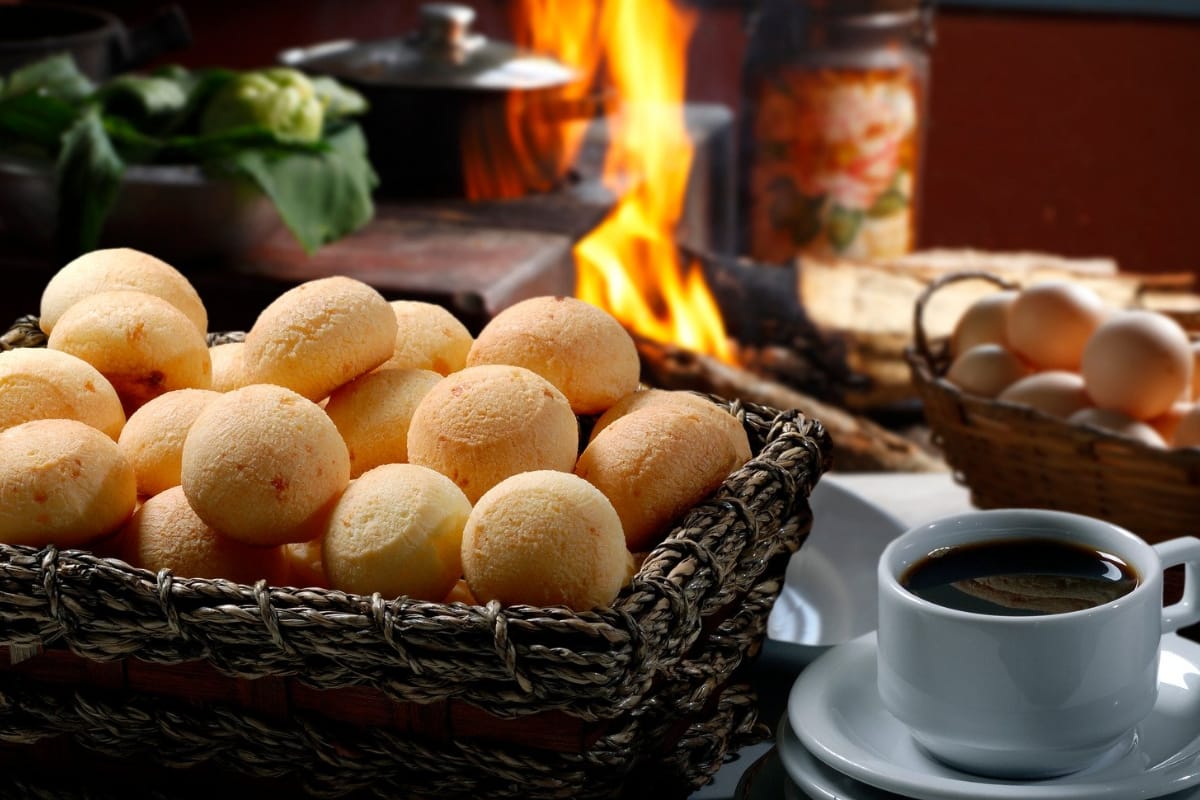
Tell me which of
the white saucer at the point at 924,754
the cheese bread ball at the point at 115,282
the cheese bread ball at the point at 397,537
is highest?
the cheese bread ball at the point at 115,282

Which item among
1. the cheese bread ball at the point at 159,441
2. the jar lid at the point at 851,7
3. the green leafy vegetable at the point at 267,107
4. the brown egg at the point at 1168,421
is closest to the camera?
the cheese bread ball at the point at 159,441

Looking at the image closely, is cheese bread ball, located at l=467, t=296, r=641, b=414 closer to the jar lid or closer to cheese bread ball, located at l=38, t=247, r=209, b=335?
cheese bread ball, located at l=38, t=247, r=209, b=335

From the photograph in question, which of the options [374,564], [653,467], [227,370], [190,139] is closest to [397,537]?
[374,564]

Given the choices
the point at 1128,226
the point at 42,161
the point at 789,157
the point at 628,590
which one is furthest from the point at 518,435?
the point at 1128,226

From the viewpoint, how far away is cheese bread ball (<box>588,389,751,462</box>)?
2.17 ft

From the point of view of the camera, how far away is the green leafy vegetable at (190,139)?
143 cm

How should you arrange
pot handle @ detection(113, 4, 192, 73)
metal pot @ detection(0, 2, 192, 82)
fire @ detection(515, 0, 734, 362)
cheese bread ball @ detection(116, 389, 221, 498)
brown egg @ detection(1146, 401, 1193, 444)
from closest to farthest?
cheese bread ball @ detection(116, 389, 221, 498) < brown egg @ detection(1146, 401, 1193, 444) < metal pot @ detection(0, 2, 192, 82) < pot handle @ detection(113, 4, 192, 73) < fire @ detection(515, 0, 734, 362)

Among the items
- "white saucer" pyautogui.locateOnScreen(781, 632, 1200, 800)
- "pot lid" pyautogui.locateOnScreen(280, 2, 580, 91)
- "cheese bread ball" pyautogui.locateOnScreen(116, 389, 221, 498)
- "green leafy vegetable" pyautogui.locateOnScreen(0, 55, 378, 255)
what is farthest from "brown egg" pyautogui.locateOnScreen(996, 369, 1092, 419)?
"pot lid" pyautogui.locateOnScreen(280, 2, 580, 91)

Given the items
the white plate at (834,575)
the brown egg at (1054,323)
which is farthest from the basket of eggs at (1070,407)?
the white plate at (834,575)

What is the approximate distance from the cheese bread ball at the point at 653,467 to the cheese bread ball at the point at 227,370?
20cm

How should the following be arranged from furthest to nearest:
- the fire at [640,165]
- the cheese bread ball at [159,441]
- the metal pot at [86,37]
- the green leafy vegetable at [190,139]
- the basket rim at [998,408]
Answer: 1. the fire at [640,165]
2. the metal pot at [86,37]
3. the green leafy vegetable at [190,139]
4. the basket rim at [998,408]
5. the cheese bread ball at [159,441]

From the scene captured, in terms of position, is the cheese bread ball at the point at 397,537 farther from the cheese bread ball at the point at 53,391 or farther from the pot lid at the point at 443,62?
the pot lid at the point at 443,62

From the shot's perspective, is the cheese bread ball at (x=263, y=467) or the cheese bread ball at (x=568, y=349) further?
the cheese bread ball at (x=568, y=349)

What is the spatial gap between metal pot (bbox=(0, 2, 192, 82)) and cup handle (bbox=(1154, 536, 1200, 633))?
151 cm
